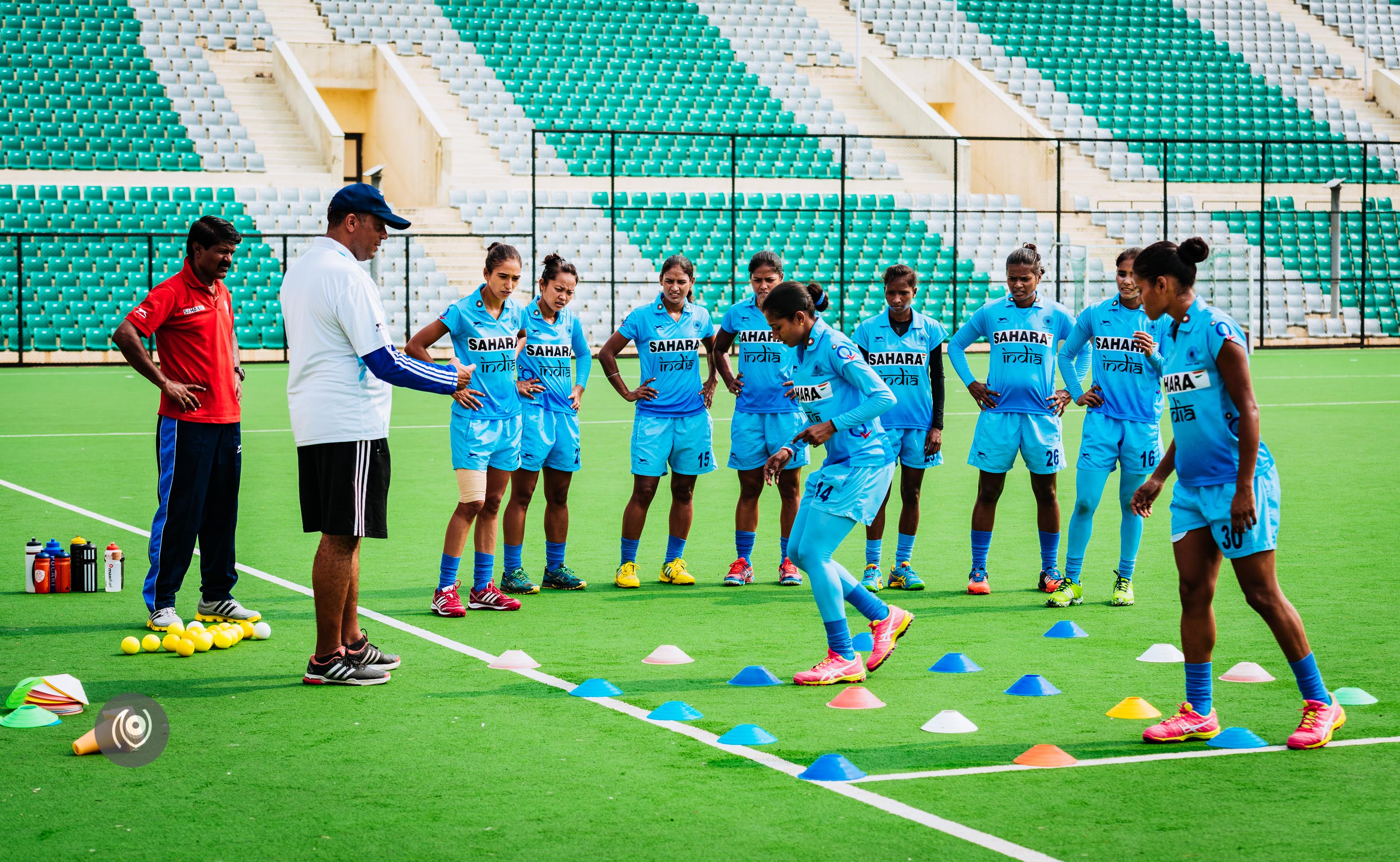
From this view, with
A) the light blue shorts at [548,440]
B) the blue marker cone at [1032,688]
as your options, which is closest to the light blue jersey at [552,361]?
the light blue shorts at [548,440]

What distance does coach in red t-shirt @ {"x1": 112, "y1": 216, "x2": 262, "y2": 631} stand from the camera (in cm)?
768

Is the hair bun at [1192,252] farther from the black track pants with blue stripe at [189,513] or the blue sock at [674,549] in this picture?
the black track pants with blue stripe at [189,513]

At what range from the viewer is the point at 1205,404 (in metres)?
5.62

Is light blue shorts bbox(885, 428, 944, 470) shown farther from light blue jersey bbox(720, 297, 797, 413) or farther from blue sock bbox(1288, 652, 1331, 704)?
blue sock bbox(1288, 652, 1331, 704)

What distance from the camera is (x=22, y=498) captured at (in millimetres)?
12398

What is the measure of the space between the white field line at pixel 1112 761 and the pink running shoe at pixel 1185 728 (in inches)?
3.3

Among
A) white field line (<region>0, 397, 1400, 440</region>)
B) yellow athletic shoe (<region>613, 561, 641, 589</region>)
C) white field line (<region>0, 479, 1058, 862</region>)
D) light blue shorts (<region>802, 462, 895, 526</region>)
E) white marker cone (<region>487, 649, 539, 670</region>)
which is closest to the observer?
white field line (<region>0, 479, 1058, 862</region>)

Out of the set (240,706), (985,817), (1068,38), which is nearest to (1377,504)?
(985,817)

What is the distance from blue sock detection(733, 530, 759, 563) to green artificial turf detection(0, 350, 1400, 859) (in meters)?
0.31

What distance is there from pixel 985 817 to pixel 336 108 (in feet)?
125

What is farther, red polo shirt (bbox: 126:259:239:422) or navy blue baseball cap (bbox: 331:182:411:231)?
red polo shirt (bbox: 126:259:239:422)

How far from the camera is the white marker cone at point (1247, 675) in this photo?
6578 mm

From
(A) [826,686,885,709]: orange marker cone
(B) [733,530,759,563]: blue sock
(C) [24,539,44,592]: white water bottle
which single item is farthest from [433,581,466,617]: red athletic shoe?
(A) [826,686,885,709]: orange marker cone

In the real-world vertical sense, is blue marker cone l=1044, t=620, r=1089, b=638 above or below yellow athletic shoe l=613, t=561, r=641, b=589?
below
